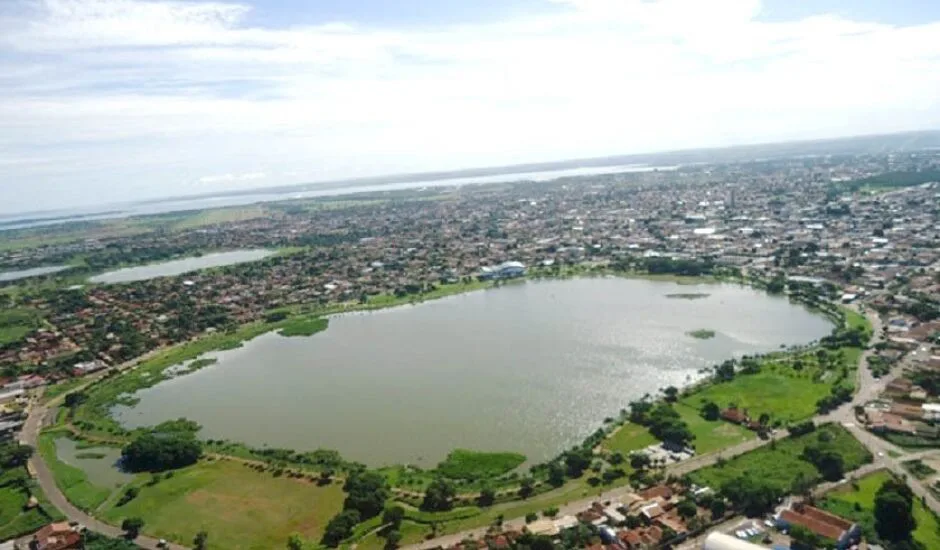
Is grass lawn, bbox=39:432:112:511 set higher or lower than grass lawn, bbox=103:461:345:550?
higher

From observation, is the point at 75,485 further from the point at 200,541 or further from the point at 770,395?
the point at 770,395

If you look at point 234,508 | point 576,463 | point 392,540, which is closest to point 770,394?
point 576,463

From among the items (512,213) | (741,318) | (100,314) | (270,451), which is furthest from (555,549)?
(512,213)

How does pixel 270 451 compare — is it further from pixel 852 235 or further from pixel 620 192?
pixel 620 192

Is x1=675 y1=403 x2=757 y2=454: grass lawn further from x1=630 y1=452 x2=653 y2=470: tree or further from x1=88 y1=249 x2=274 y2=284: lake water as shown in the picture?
x1=88 y1=249 x2=274 y2=284: lake water

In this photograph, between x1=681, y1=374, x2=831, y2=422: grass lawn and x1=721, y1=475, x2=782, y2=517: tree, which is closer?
x1=721, y1=475, x2=782, y2=517: tree

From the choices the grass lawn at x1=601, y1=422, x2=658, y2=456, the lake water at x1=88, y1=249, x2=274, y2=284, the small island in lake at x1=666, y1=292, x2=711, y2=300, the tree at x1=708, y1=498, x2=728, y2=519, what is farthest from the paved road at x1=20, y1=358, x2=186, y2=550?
the lake water at x1=88, y1=249, x2=274, y2=284

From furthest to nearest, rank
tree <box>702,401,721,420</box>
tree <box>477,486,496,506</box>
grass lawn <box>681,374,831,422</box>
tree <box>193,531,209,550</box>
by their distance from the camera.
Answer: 1. grass lawn <box>681,374,831,422</box>
2. tree <box>702,401,721,420</box>
3. tree <box>477,486,496,506</box>
4. tree <box>193,531,209,550</box>
